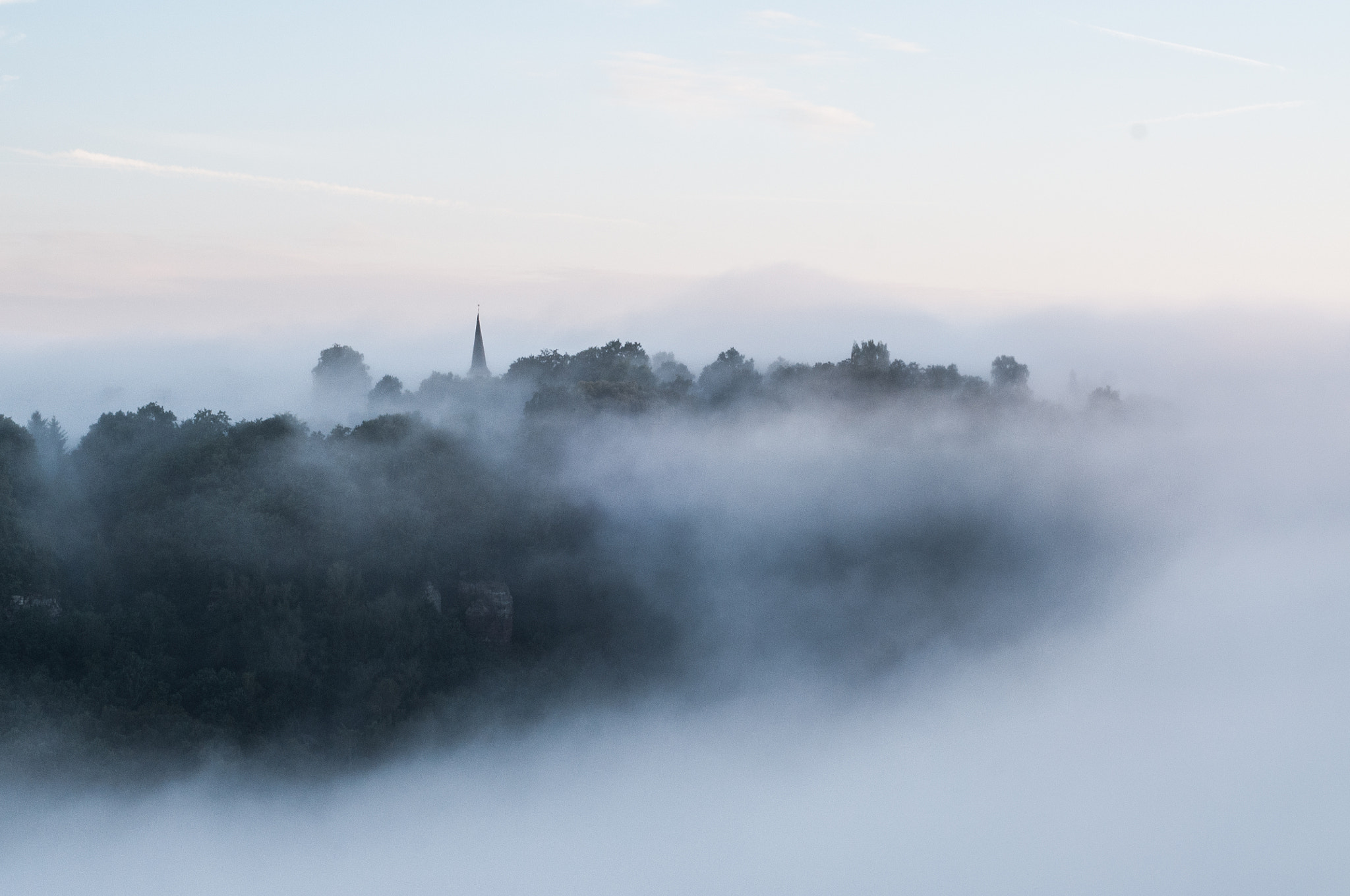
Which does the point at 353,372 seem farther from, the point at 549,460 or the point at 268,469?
the point at 268,469

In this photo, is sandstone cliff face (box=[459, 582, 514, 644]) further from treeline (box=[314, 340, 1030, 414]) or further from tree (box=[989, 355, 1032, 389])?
tree (box=[989, 355, 1032, 389])

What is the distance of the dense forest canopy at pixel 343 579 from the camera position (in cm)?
3941

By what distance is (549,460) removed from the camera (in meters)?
57.3

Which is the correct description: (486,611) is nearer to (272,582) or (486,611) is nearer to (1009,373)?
(272,582)

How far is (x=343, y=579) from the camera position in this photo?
44875 millimetres

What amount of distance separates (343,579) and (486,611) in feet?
19.3

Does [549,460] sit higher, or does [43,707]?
[549,460]

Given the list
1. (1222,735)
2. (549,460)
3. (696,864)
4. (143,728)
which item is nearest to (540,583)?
(549,460)

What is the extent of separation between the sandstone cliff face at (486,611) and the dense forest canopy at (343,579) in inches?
5.4

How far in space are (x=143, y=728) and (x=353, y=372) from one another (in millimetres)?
60007

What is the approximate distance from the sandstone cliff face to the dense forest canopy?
14 centimetres

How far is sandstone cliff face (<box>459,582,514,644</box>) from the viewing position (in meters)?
47.4

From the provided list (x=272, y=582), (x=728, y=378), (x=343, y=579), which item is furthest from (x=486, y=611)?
(x=728, y=378)

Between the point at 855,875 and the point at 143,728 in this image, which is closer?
the point at 143,728
